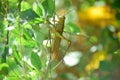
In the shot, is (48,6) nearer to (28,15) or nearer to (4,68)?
(28,15)

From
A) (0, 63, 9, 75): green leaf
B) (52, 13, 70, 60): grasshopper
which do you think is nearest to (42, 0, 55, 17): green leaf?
(52, 13, 70, 60): grasshopper

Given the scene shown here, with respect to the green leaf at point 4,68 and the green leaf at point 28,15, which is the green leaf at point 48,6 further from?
the green leaf at point 4,68

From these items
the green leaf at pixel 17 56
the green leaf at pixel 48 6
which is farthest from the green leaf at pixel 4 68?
the green leaf at pixel 48 6

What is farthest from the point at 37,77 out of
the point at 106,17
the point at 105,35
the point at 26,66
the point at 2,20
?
the point at 106,17

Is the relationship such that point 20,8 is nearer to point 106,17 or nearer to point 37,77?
point 37,77

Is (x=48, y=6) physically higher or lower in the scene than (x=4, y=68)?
higher

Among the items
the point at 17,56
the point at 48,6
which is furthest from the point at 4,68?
the point at 48,6
